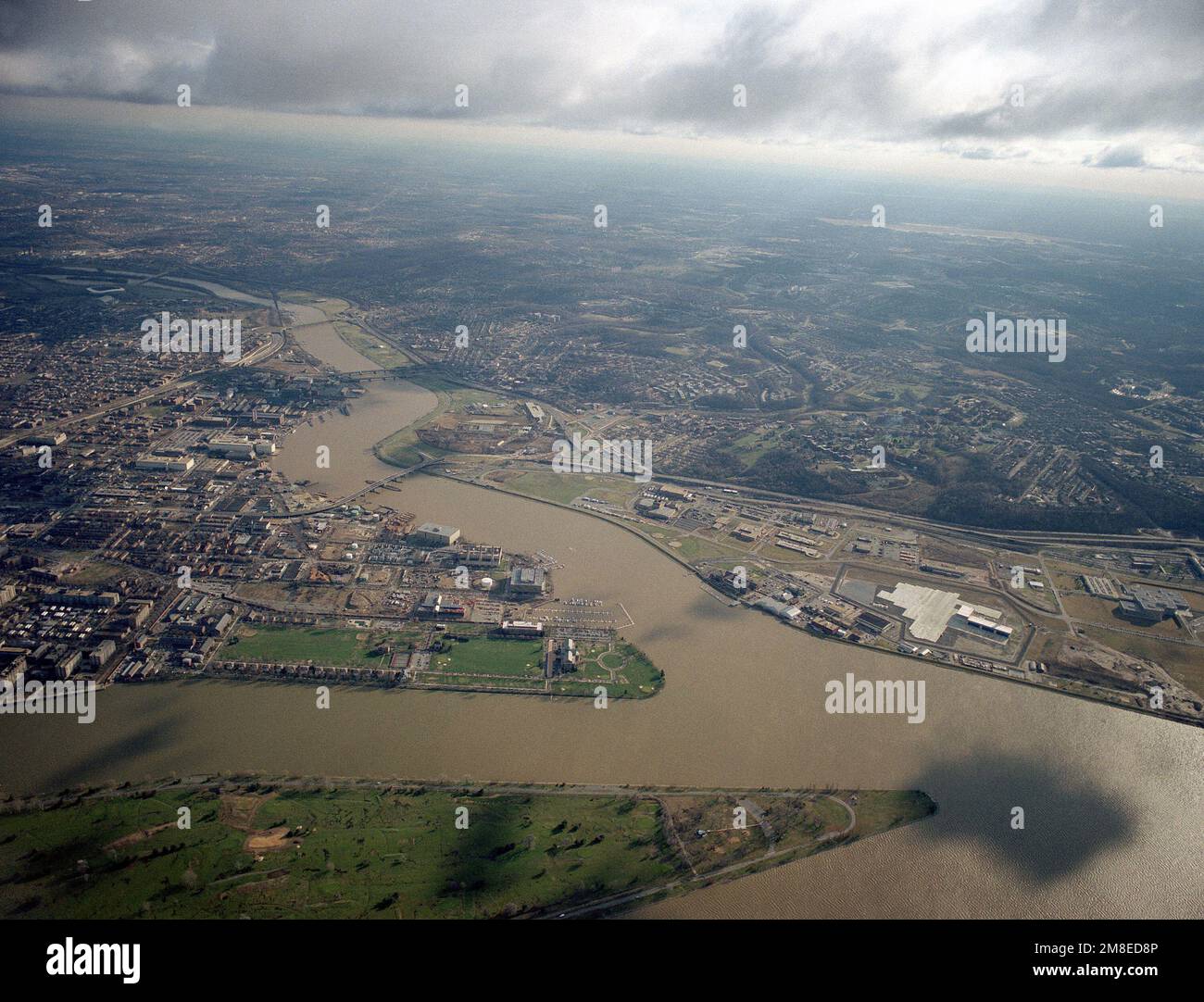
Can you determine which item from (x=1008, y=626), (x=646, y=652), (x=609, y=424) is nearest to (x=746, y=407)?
(x=609, y=424)

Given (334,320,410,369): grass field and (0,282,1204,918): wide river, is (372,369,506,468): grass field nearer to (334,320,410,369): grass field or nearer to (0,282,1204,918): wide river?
(334,320,410,369): grass field

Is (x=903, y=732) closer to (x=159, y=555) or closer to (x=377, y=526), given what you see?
(x=377, y=526)

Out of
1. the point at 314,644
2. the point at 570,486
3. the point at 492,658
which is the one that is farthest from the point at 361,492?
the point at 492,658

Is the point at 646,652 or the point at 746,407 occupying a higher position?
the point at 746,407

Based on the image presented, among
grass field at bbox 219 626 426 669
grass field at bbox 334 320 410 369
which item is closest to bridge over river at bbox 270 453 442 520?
grass field at bbox 219 626 426 669

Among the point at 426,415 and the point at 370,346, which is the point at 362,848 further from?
the point at 370,346

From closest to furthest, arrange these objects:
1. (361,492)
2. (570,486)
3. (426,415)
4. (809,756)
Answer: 1. (809,756)
2. (361,492)
3. (570,486)
4. (426,415)
